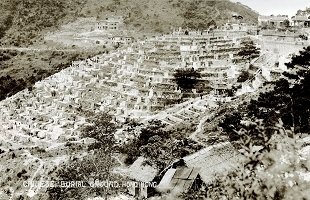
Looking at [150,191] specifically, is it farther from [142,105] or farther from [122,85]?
[122,85]

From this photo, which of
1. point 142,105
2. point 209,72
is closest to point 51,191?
point 142,105

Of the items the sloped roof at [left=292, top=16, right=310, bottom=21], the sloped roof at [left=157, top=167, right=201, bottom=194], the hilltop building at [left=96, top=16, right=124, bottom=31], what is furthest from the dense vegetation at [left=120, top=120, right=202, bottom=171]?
the hilltop building at [left=96, top=16, right=124, bottom=31]

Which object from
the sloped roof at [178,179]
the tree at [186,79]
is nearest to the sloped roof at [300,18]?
the tree at [186,79]

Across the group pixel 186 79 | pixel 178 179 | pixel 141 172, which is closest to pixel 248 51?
pixel 186 79

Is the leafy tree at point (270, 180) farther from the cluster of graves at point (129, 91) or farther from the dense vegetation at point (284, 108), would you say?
the cluster of graves at point (129, 91)

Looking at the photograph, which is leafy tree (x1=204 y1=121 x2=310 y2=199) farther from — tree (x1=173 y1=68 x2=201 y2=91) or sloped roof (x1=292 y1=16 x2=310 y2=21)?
sloped roof (x1=292 y1=16 x2=310 y2=21)

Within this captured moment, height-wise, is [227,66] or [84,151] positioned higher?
[227,66]
